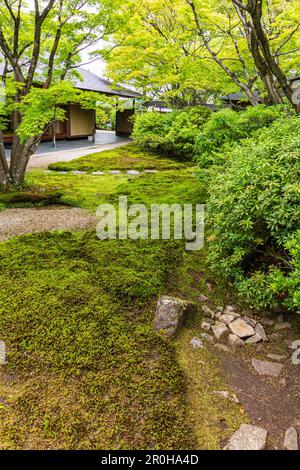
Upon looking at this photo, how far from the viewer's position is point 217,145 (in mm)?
6863

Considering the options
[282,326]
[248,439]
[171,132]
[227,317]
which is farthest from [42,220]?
[171,132]

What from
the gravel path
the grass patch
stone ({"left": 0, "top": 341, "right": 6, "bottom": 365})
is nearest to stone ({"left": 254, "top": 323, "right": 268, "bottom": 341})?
stone ({"left": 0, "top": 341, "right": 6, "bottom": 365})

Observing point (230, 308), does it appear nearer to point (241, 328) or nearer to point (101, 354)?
point (241, 328)

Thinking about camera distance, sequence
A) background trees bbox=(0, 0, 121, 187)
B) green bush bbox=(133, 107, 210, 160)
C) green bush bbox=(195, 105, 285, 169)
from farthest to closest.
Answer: green bush bbox=(133, 107, 210, 160), green bush bbox=(195, 105, 285, 169), background trees bbox=(0, 0, 121, 187)

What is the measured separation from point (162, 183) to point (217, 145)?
1.47 meters

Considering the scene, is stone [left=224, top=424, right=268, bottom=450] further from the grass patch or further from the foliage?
the grass patch

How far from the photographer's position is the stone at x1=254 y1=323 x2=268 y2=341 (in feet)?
9.44

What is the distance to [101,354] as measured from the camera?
2.53 m

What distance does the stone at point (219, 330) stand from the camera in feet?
9.50

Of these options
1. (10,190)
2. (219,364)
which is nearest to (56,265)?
(219,364)

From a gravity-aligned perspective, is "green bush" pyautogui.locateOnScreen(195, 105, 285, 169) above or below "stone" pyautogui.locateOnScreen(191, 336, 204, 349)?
above

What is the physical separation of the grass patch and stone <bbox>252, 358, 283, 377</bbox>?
8175 mm

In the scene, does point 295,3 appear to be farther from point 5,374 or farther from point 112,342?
point 5,374

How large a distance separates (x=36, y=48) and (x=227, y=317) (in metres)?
6.09
